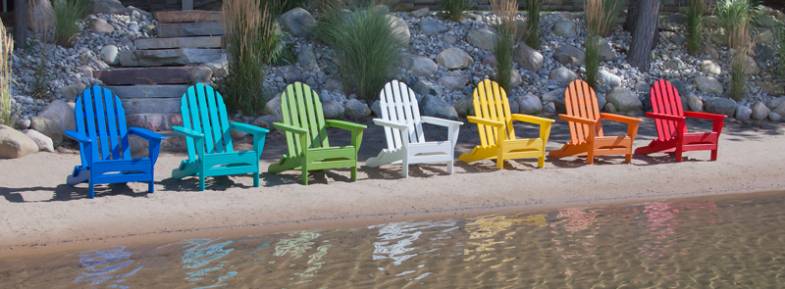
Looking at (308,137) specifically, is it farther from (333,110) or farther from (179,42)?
(179,42)

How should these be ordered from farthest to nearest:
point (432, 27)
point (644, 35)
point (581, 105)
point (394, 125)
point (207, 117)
A: 1. point (432, 27)
2. point (644, 35)
3. point (581, 105)
4. point (394, 125)
5. point (207, 117)

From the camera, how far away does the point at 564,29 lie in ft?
41.8

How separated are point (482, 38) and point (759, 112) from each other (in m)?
3.10

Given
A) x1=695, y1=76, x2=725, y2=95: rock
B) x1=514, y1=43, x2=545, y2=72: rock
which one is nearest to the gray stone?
x1=514, y1=43, x2=545, y2=72: rock

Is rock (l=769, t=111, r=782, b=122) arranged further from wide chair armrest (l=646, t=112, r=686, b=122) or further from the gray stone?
the gray stone

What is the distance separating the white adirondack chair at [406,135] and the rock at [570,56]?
13.4ft

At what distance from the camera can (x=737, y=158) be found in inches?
359

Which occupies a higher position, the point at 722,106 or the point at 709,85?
the point at 709,85

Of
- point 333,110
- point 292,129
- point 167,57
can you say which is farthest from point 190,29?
point 292,129

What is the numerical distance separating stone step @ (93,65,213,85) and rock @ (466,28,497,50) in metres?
3.41

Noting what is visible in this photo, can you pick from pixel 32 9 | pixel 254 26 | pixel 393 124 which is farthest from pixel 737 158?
pixel 32 9

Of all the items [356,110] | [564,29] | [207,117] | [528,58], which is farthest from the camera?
[564,29]

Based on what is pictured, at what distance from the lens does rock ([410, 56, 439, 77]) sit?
1130 centimetres

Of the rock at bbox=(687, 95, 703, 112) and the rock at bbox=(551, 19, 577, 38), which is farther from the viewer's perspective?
the rock at bbox=(551, 19, 577, 38)
